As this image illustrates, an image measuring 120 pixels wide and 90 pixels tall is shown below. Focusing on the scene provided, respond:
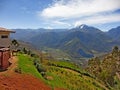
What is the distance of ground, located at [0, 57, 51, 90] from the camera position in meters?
28.9

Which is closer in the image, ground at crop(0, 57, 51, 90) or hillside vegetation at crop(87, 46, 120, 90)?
ground at crop(0, 57, 51, 90)

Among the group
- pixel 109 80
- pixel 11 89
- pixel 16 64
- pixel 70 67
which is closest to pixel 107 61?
pixel 109 80

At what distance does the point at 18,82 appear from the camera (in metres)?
30.6

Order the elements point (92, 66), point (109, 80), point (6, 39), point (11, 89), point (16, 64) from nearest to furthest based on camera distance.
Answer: point (11, 89) → point (16, 64) → point (6, 39) → point (109, 80) → point (92, 66)

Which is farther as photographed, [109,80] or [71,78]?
[109,80]

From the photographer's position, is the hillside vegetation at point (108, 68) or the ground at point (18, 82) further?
the hillside vegetation at point (108, 68)

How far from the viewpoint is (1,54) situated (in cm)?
3416

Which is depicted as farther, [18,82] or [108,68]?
[108,68]

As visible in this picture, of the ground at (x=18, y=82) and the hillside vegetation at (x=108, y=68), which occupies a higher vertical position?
the ground at (x=18, y=82)

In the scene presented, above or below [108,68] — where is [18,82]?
above

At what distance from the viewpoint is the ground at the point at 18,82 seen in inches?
1136

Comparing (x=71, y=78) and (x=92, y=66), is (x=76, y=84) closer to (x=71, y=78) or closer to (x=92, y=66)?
(x=71, y=78)

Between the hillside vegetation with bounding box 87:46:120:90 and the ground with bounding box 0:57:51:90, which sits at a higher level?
the ground with bounding box 0:57:51:90

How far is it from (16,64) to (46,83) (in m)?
5.65
